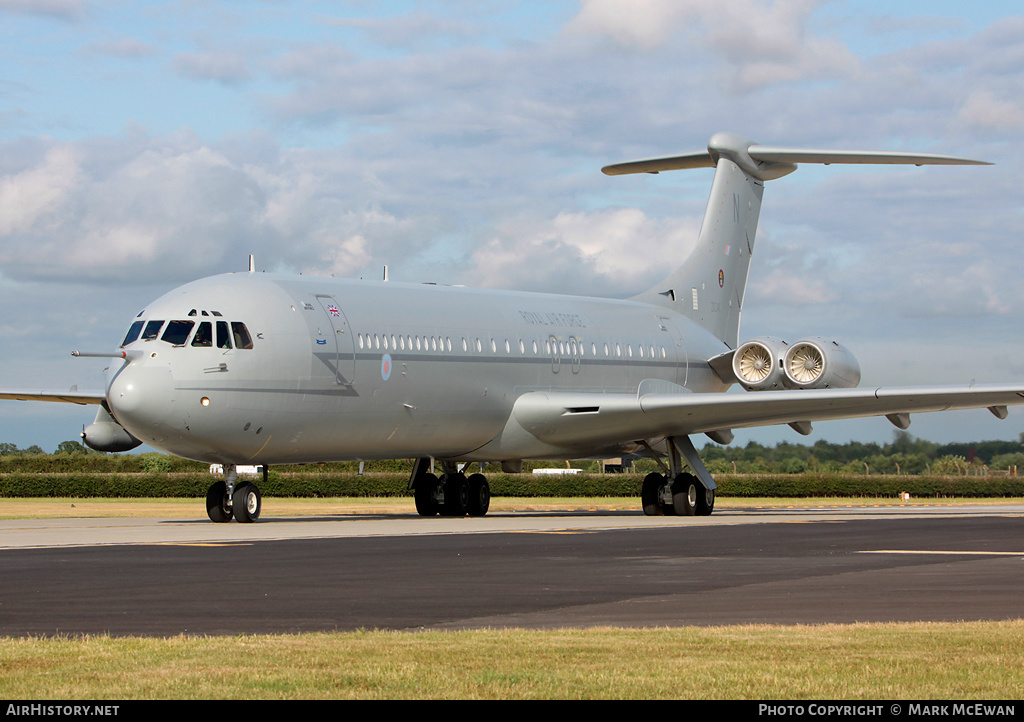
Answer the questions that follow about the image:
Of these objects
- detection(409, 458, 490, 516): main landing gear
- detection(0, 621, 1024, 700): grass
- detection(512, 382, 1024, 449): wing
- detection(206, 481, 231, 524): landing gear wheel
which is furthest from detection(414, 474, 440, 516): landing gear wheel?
detection(0, 621, 1024, 700): grass

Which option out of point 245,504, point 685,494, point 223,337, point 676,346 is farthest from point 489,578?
point 676,346

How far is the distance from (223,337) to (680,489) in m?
13.6

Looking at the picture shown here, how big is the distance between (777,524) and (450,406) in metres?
8.04

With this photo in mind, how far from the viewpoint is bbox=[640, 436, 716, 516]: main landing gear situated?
35.5m

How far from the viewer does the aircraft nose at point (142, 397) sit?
2602 centimetres

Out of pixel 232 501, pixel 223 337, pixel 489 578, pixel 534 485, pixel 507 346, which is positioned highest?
pixel 507 346

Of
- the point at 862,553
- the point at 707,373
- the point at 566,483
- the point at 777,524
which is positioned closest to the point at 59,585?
the point at 862,553

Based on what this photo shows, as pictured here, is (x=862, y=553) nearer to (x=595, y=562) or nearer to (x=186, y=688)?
(x=595, y=562)

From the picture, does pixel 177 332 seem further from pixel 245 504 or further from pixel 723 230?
pixel 723 230

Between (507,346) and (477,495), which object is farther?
(477,495)

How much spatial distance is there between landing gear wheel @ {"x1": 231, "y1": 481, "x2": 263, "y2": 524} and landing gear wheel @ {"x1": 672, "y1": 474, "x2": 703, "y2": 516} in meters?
11.8

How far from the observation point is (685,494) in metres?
35.5

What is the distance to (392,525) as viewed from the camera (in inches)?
1114

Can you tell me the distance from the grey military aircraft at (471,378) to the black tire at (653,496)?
5 centimetres
